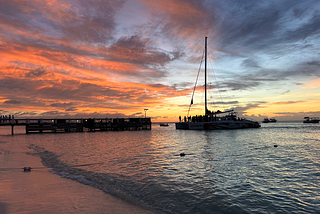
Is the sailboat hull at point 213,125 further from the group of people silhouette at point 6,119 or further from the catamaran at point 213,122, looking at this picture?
the group of people silhouette at point 6,119

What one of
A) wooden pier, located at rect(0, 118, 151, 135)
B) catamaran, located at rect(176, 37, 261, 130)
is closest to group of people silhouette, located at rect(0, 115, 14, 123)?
wooden pier, located at rect(0, 118, 151, 135)

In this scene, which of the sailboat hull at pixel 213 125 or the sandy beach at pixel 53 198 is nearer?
the sandy beach at pixel 53 198

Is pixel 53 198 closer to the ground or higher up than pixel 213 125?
closer to the ground

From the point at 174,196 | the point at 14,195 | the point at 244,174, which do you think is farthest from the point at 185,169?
the point at 14,195

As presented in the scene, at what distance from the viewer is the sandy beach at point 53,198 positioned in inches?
225

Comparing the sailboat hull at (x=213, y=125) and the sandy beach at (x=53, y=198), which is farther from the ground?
the sailboat hull at (x=213, y=125)

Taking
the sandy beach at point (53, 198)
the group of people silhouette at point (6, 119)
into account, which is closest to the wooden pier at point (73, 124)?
the group of people silhouette at point (6, 119)

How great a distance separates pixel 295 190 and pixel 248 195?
226 centimetres

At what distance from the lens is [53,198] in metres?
6.66

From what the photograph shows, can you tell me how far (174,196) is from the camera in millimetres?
7395

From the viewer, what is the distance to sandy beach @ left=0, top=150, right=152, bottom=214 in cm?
572

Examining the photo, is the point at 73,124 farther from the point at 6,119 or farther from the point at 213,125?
the point at 213,125

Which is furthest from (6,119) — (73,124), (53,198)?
(53,198)

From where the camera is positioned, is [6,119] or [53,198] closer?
[53,198]
